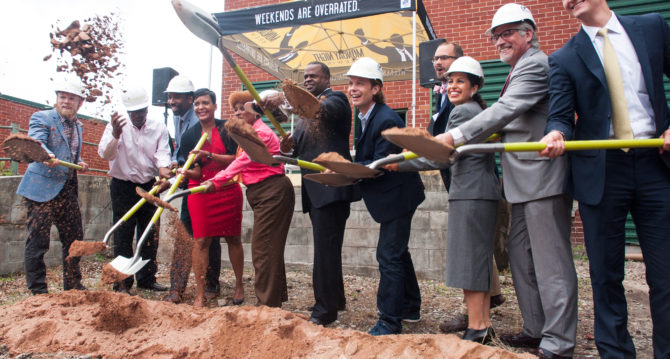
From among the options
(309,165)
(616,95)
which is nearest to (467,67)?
(616,95)

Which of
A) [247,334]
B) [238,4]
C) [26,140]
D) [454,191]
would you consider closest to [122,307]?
[247,334]

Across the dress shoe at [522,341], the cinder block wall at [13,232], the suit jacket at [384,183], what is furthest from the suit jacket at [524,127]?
the cinder block wall at [13,232]

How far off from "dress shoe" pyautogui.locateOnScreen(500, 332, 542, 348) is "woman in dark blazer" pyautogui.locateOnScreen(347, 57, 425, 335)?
68 centimetres

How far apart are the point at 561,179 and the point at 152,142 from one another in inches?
152

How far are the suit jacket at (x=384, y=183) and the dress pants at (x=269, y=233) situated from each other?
74 cm

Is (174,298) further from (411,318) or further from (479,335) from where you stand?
(479,335)

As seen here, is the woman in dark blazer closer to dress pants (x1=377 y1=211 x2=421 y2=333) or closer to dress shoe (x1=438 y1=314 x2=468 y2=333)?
dress pants (x1=377 y1=211 x2=421 y2=333)

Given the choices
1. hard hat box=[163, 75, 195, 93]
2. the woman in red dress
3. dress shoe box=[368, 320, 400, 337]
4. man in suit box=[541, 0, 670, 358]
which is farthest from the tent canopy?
dress shoe box=[368, 320, 400, 337]

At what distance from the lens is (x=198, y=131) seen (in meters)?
4.40

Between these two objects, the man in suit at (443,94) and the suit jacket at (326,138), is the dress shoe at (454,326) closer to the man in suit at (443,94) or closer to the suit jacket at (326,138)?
the man in suit at (443,94)

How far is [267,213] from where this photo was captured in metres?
3.61

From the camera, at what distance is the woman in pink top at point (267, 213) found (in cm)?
354

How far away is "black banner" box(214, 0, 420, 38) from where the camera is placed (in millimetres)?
5555

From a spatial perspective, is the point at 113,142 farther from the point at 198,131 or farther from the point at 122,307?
the point at 122,307
